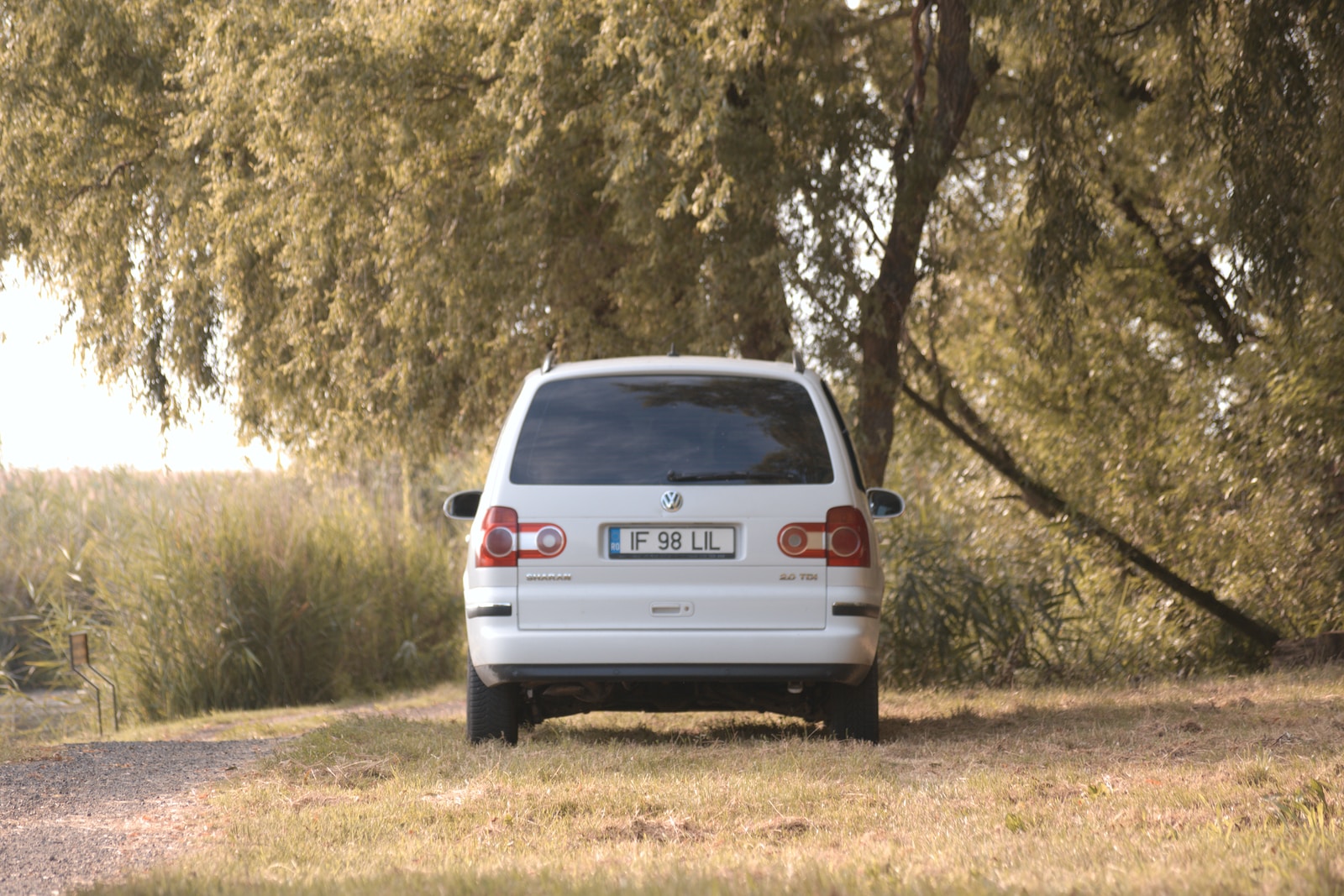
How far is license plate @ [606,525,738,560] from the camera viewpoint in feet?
20.6

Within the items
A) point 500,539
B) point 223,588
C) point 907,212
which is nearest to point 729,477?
point 500,539

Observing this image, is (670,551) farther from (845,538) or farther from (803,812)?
(803,812)

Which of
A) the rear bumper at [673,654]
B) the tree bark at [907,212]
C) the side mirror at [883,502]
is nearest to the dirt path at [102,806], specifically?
the rear bumper at [673,654]

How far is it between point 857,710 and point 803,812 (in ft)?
6.32

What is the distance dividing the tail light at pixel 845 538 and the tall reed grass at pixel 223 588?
847 cm

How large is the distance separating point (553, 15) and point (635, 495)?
15.2 ft

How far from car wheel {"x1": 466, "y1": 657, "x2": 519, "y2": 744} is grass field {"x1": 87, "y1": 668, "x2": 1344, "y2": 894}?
0.55 feet

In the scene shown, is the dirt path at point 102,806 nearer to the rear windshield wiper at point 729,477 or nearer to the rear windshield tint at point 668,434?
the rear windshield tint at point 668,434

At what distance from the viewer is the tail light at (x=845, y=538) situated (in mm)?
6316

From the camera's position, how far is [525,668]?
20.5 feet

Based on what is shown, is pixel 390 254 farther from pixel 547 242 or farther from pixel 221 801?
pixel 221 801

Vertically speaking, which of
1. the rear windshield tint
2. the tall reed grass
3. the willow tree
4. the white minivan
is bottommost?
the tall reed grass

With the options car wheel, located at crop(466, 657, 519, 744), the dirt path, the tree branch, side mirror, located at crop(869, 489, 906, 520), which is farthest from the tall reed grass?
side mirror, located at crop(869, 489, 906, 520)

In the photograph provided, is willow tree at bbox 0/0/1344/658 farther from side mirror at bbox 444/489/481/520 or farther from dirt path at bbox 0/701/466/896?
dirt path at bbox 0/701/466/896
